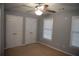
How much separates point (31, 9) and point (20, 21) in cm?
29

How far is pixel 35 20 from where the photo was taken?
1.80 m

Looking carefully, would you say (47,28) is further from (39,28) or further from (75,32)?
(75,32)

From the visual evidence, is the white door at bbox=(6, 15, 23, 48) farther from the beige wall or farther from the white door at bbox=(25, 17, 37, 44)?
the beige wall

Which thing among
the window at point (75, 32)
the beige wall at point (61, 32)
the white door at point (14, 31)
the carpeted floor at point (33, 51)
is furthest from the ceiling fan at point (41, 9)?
the carpeted floor at point (33, 51)

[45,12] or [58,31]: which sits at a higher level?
[45,12]

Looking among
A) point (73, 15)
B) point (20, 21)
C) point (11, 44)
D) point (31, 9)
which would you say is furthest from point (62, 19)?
point (11, 44)

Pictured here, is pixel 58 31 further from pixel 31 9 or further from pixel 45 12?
pixel 31 9

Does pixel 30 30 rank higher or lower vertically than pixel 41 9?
lower

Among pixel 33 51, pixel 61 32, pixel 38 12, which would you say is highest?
pixel 38 12

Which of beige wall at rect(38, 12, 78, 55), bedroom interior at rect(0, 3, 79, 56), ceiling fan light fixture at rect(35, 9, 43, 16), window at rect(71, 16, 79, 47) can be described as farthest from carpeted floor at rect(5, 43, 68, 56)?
ceiling fan light fixture at rect(35, 9, 43, 16)

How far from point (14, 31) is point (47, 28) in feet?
1.93

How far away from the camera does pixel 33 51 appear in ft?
6.07

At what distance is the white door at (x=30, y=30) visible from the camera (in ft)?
5.92

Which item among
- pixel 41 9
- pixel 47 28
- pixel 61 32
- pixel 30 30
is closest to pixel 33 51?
pixel 30 30
